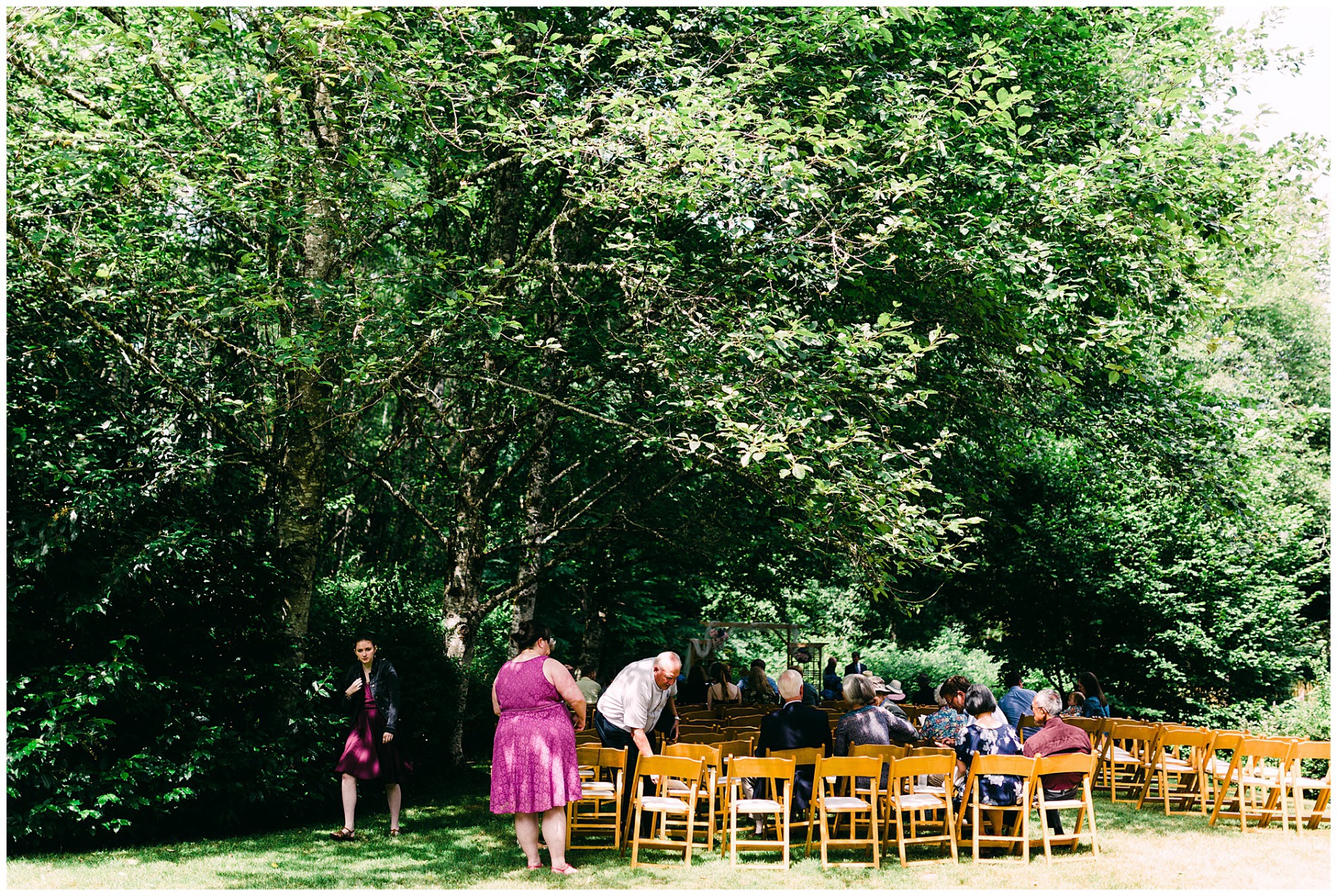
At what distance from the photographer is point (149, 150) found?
8.53m

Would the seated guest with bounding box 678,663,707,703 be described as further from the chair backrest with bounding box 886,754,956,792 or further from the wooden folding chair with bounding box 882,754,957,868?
the chair backrest with bounding box 886,754,956,792

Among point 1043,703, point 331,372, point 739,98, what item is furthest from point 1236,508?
point 331,372

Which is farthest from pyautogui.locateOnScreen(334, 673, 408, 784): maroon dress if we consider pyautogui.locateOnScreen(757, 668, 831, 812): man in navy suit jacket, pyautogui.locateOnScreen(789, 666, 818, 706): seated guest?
pyautogui.locateOnScreen(789, 666, 818, 706): seated guest

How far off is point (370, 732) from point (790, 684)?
239 inches

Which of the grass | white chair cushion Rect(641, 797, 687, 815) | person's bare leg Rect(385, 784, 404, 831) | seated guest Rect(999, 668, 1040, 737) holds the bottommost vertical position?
the grass

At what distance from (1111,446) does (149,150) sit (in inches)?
435

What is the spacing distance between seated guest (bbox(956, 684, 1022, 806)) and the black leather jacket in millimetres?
4938

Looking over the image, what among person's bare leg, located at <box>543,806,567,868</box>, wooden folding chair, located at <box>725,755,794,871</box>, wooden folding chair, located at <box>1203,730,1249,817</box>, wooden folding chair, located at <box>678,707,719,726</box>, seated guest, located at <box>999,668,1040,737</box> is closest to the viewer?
person's bare leg, located at <box>543,806,567,868</box>

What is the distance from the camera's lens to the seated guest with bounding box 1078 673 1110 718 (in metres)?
13.1

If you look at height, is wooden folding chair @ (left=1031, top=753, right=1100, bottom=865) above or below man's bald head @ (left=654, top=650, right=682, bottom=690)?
below

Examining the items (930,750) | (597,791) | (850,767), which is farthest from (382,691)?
(930,750)

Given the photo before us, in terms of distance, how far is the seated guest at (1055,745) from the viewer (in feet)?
27.7

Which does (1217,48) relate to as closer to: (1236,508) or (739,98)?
(1236,508)

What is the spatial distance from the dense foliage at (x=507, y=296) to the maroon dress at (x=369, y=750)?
945mm
